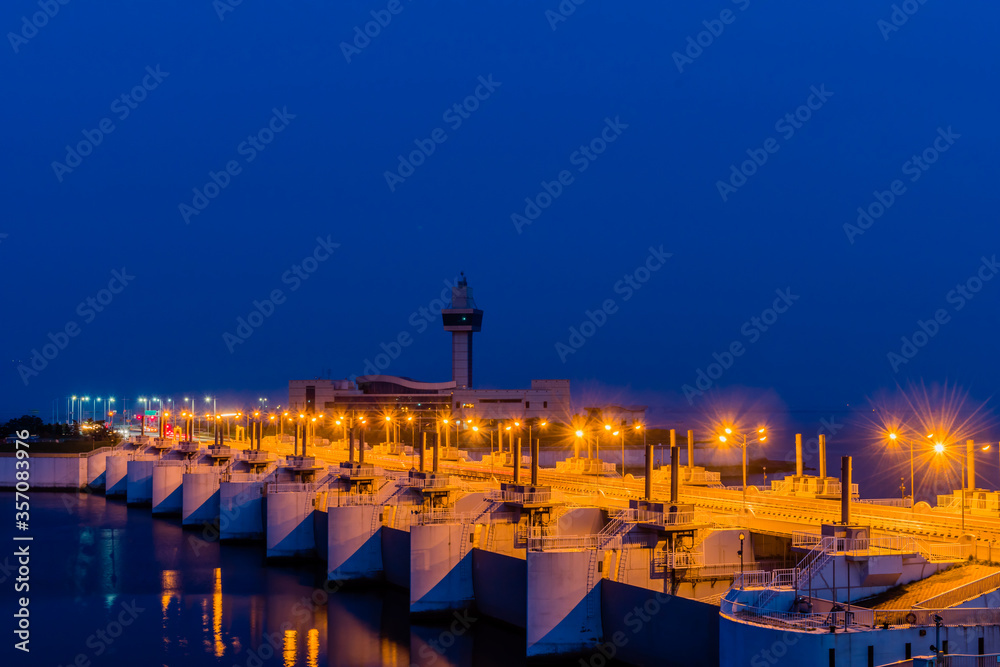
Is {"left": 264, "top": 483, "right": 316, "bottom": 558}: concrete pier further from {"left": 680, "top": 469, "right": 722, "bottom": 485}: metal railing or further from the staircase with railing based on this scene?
the staircase with railing

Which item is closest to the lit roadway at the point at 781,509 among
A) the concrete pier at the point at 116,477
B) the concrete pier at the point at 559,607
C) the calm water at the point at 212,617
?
the concrete pier at the point at 559,607

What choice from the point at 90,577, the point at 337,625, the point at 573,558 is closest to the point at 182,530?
the point at 90,577

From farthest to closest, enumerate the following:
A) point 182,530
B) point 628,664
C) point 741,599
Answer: point 182,530 < point 628,664 < point 741,599

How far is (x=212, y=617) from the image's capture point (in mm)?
42938

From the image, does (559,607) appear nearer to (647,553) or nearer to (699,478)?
(647,553)

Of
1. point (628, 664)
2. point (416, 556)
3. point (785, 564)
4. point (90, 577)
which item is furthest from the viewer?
point (90, 577)

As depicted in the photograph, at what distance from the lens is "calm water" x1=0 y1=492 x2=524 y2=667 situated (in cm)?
3634

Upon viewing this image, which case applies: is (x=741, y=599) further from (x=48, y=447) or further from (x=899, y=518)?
(x=48, y=447)

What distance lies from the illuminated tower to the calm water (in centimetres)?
11123

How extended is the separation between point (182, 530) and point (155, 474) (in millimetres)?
12185

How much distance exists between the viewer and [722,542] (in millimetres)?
35594

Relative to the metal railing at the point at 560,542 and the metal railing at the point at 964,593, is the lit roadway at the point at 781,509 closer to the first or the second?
the metal railing at the point at 964,593

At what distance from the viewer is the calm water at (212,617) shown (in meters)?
36.3

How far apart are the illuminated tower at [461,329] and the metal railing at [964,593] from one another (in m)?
149
